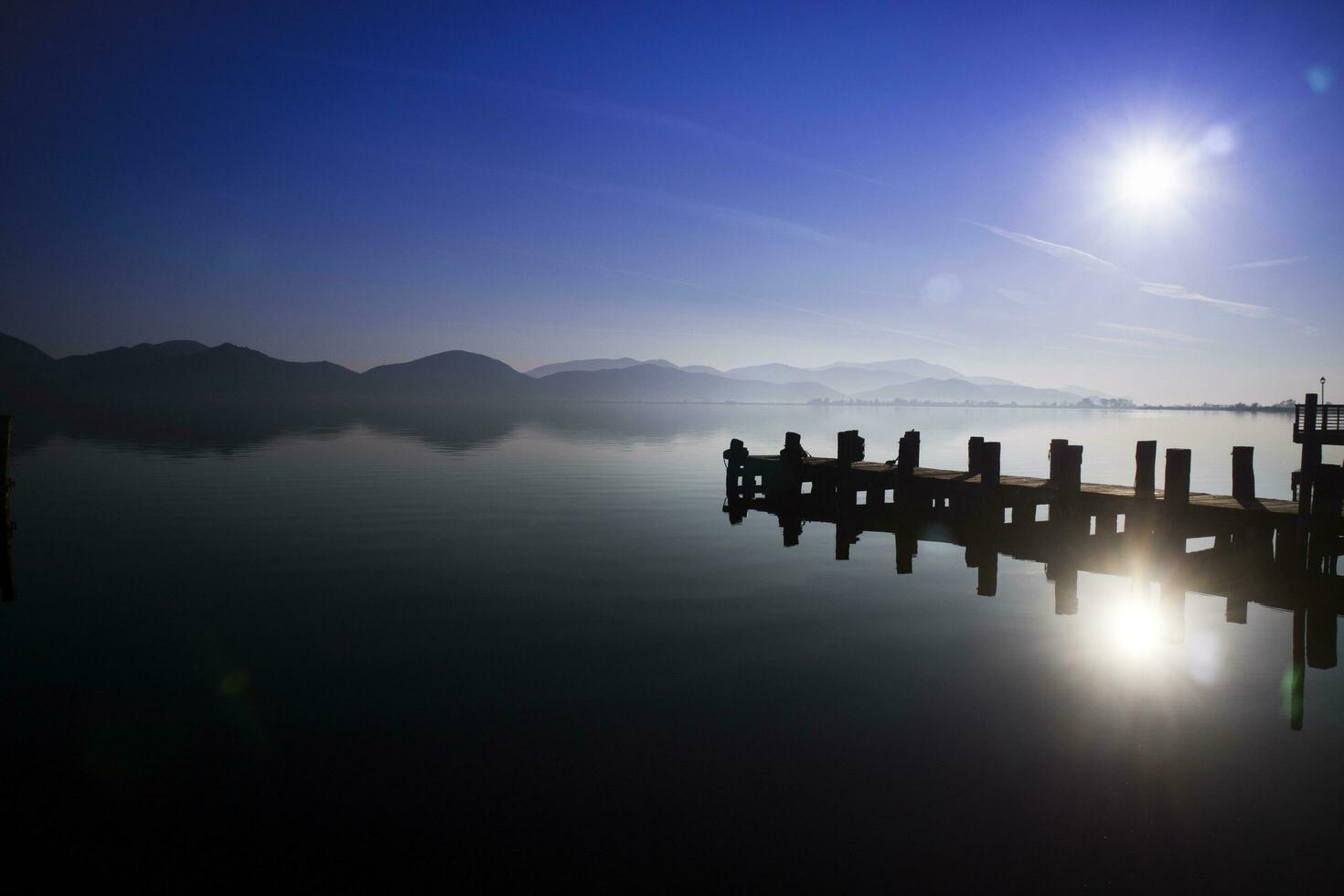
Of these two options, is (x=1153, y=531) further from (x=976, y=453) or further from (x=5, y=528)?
(x=5, y=528)

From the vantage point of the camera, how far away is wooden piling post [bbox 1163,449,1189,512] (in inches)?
571

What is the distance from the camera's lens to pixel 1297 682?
11742 millimetres

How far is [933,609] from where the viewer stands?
16.9 m

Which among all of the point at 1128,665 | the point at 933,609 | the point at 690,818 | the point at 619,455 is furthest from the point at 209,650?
the point at 619,455

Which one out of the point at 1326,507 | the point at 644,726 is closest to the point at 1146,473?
the point at 1326,507

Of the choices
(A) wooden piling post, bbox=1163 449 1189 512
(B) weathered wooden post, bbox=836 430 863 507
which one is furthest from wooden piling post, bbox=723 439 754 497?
(A) wooden piling post, bbox=1163 449 1189 512

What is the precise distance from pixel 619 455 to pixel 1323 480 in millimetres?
48882

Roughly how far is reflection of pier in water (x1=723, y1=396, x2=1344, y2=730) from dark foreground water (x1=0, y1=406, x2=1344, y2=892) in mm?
569

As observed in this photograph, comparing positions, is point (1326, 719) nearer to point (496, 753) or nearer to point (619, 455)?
point (496, 753)

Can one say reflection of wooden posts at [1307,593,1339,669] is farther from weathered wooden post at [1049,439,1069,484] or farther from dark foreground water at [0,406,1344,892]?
weathered wooden post at [1049,439,1069,484]

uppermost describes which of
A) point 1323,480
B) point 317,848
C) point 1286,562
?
point 1323,480

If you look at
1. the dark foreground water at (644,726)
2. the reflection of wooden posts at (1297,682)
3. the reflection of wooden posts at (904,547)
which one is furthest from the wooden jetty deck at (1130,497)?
the reflection of wooden posts at (1297,682)

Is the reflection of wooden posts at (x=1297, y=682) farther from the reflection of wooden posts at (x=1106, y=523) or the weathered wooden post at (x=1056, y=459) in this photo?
the weathered wooden post at (x=1056, y=459)

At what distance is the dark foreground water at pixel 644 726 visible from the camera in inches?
304
